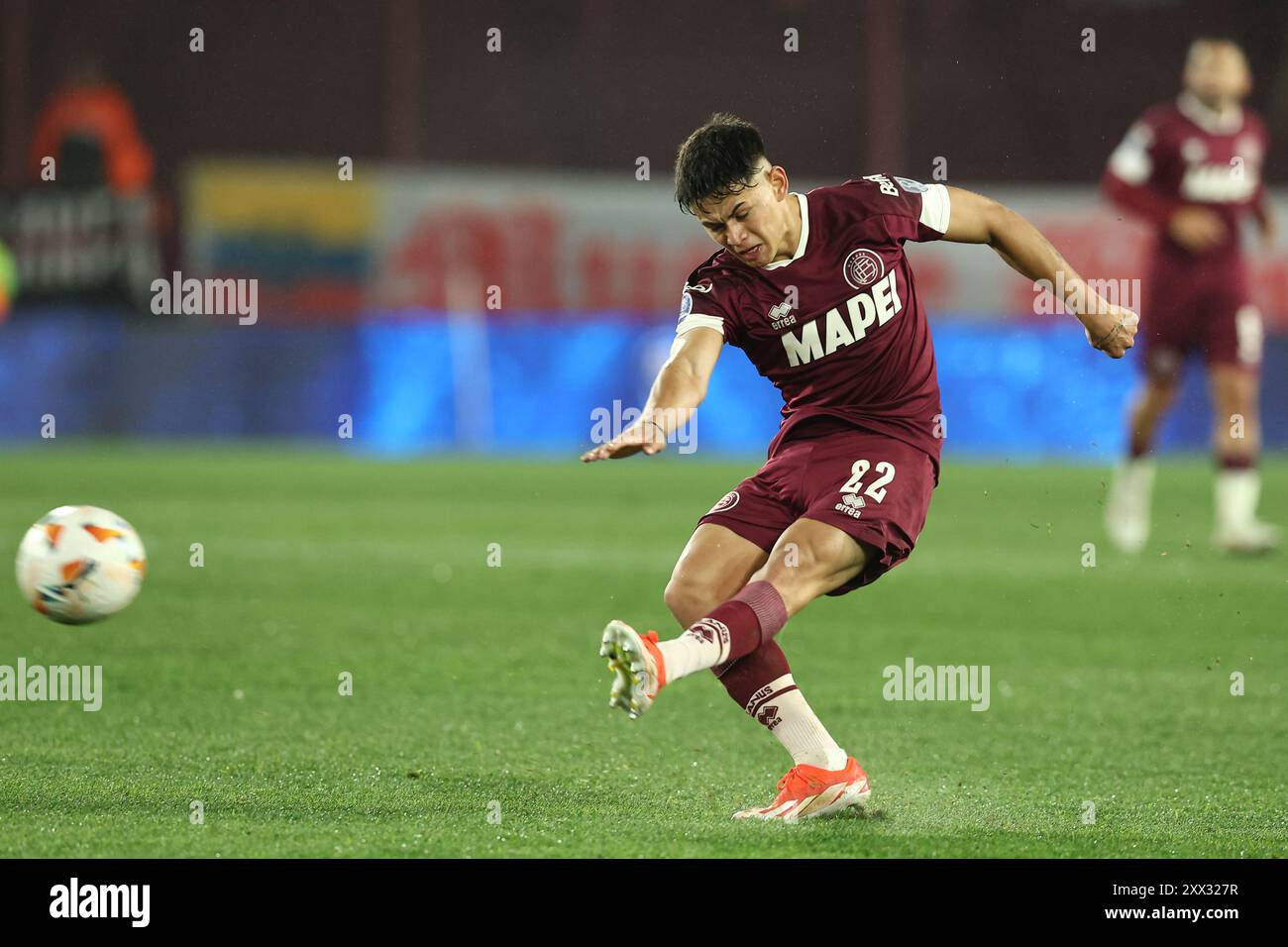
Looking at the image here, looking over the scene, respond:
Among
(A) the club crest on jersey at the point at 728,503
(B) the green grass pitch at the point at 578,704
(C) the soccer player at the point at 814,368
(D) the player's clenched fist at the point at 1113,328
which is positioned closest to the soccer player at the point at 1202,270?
(B) the green grass pitch at the point at 578,704

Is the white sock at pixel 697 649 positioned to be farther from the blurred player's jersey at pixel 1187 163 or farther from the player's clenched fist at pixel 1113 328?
the blurred player's jersey at pixel 1187 163

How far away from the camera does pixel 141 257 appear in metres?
20.0

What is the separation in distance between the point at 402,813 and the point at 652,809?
2.04 ft

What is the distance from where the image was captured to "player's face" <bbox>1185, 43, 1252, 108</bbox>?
1087 cm

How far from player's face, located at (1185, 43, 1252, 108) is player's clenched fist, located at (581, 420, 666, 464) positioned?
797 cm

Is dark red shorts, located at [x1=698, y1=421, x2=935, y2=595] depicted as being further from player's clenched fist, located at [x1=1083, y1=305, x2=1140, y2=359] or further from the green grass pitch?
the green grass pitch

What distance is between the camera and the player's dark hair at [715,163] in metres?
4.29

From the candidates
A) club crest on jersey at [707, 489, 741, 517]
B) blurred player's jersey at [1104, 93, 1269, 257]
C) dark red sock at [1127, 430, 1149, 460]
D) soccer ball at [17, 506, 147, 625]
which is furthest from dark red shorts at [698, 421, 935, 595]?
blurred player's jersey at [1104, 93, 1269, 257]

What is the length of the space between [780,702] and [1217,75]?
760 centimetres

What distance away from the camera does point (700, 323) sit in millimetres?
4516

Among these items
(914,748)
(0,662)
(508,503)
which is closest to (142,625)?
(0,662)

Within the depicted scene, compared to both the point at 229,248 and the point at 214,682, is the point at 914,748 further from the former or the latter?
the point at 229,248

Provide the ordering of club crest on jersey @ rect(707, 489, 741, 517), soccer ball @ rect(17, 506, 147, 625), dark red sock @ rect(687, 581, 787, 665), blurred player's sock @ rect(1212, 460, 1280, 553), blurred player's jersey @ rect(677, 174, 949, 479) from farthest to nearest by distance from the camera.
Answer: blurred player's sock @ rect(1212, 460, 1280, 553)
soccer ball @ rect(17, 506, 147, 625)
club crest on jersey @ rect(707, 489, 741, 517)
blurred player's jersey @ rect(677, 174, 949, 479)
dark red sock @ rect(687, 581, 787, 665)

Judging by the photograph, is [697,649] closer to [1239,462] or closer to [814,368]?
[814,368]
